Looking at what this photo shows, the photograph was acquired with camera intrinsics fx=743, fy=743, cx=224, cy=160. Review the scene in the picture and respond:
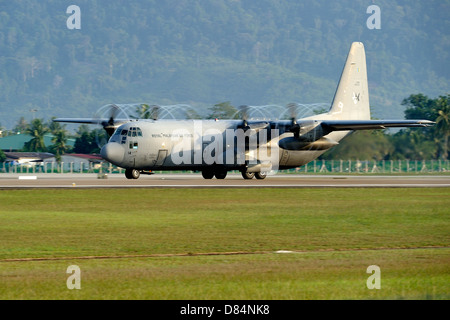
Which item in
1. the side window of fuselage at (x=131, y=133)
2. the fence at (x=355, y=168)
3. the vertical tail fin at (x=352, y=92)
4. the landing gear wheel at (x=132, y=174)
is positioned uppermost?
the vertical tail fin at (x=352, y=92)

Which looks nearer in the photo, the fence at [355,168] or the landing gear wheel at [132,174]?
the landing gear wheel at [132,174]

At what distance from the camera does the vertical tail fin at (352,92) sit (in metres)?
66.6

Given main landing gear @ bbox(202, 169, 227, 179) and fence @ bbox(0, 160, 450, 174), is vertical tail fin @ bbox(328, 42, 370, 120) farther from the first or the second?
fence @ bbox(0, 160, 450, 174)

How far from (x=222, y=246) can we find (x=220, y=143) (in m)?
36.3

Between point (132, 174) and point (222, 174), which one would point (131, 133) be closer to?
point (132, 174)

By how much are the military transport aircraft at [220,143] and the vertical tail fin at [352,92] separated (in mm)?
5839

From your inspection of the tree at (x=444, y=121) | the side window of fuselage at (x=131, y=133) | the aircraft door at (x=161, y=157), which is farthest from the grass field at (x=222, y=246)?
the tree at (x=444, y=121)

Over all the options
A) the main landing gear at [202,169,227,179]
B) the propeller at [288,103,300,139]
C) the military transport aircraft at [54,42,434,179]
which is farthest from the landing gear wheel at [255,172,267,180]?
the propeller at [288,103,300,139]

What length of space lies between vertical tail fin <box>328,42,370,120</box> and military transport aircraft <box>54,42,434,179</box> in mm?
5839

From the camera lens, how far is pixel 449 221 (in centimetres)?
2934

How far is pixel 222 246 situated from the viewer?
21.2 m

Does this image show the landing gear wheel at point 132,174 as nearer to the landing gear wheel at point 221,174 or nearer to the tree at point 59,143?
the landing gear wheel at point 221,174

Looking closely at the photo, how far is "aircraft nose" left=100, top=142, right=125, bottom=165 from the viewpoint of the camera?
53.7m
